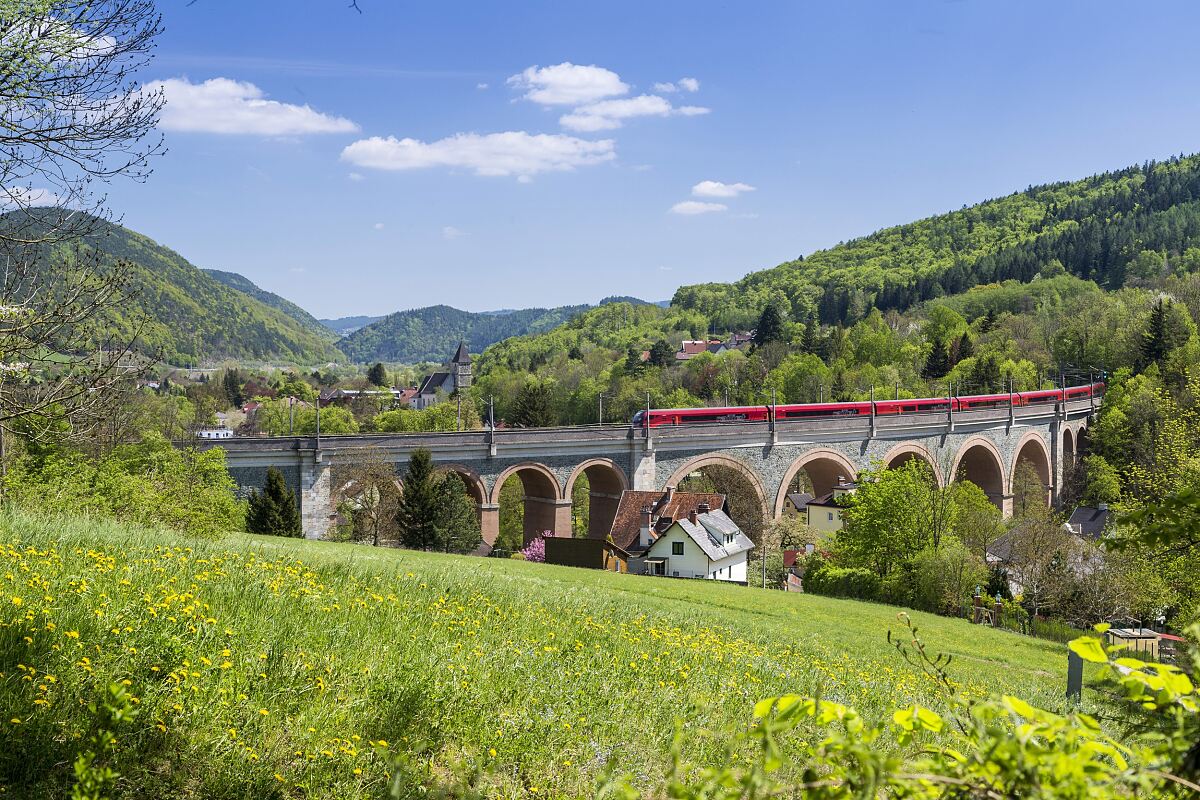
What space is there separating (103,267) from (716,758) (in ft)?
23.3

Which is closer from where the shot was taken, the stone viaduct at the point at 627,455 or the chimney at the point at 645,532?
the stone viaduct at the point at 627,455

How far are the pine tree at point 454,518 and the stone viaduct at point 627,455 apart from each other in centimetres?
179

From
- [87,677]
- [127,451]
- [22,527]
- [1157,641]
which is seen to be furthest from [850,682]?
[127,451]

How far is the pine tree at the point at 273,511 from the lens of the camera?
28500 millimetres

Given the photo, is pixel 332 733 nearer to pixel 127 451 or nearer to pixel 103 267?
pixel 103 267

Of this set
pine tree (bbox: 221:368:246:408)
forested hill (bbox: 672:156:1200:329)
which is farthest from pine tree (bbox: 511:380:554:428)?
pine tree (bbox: 221:368:246:408)

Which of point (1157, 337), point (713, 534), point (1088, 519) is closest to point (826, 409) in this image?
point (1088, 519)

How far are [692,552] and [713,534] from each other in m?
1.51

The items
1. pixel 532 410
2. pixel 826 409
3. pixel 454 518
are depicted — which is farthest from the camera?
pixel 532 410

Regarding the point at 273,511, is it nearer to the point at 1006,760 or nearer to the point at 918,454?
the point at 1006,760

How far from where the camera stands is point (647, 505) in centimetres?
3750

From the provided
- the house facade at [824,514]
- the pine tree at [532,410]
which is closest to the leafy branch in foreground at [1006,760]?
the house facade at [824,514]

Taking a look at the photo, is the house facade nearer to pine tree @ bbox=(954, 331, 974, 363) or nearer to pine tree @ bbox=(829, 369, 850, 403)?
pine tree @ bbox=(829, 369, 850, 403)

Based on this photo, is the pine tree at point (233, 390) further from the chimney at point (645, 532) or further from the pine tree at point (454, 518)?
the chimney at point (645, 532)
